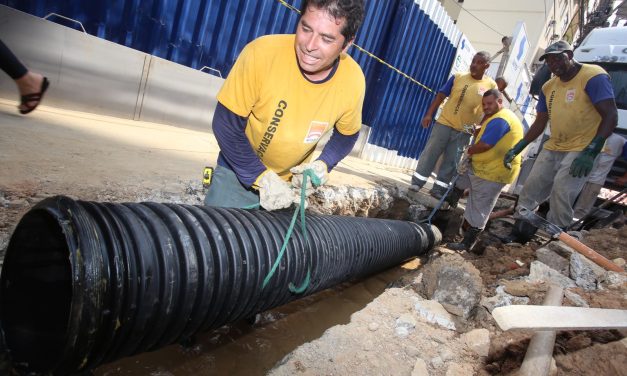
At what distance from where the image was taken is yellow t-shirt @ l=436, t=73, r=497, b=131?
5105 millimetres

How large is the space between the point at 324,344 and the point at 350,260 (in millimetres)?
559

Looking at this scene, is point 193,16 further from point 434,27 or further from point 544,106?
point 434,27

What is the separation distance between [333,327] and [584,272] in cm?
248

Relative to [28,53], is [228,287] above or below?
below

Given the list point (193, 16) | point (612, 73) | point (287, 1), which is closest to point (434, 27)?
point (612, 73)

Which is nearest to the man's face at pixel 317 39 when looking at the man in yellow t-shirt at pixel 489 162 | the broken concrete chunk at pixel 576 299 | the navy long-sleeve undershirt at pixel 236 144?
the navy long-sleeve undershirt at pixel 236 144

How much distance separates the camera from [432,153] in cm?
543

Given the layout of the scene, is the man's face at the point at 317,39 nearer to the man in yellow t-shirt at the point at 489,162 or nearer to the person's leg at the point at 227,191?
the person's leg at the point at 227,191

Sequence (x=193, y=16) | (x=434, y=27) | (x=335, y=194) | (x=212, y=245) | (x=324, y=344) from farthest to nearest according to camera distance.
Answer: (x=434, y=27)
(x=193, y=16)
(x=335, y=194)
(x=324, y=344)
(x=212, y=245)

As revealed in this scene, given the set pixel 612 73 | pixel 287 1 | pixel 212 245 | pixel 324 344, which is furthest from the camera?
pixel 612 73

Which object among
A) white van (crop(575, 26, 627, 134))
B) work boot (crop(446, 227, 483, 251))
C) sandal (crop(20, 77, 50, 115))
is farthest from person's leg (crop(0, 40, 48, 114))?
white van (crop(575, 26, 627, 134))

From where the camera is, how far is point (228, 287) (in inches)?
53.6

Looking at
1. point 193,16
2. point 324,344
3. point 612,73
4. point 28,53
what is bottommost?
point 324,344

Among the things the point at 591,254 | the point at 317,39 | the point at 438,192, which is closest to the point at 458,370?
the point at 317,39
